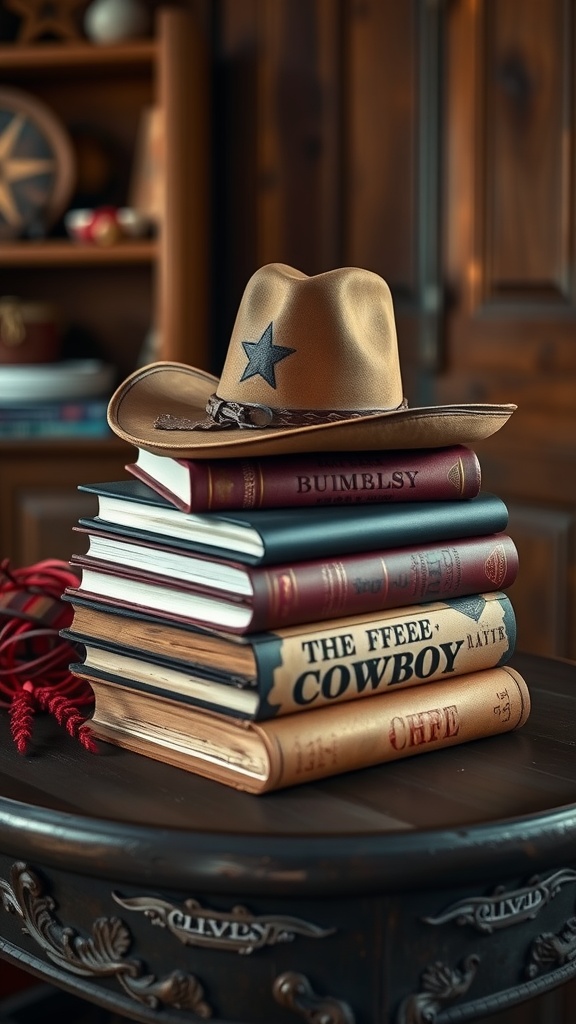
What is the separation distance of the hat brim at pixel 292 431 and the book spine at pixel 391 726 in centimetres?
17

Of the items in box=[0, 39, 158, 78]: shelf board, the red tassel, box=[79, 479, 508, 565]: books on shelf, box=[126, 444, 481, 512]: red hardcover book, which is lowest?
the red tassel

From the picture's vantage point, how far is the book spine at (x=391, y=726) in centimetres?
75

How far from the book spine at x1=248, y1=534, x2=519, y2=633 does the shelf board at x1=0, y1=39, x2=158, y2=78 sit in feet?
6.45

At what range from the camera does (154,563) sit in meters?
0.82

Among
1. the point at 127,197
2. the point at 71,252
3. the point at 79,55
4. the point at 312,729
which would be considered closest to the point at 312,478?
the point at 312,729

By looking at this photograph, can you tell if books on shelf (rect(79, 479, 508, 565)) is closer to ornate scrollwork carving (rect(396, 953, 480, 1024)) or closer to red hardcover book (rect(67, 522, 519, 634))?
red hardcover book (rect(67, 522, 519, 634))

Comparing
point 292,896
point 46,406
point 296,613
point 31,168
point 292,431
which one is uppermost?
point 31,168

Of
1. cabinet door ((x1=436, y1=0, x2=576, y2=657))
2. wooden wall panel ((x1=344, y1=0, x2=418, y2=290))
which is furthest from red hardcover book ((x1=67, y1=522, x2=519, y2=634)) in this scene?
wooden wall panel ((x1=344, y1=0, x2=418, y2=290))

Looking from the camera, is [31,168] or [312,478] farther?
[31,168]

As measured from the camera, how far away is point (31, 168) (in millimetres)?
2752

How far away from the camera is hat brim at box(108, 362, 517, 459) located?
0.77m

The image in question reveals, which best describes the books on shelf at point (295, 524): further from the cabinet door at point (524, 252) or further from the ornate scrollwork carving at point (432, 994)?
the cabinet door at point (524, 252)

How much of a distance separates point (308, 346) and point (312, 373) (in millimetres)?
20

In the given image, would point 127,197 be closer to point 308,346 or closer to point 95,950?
point 308,346
